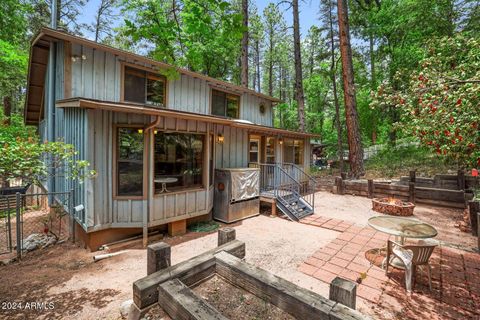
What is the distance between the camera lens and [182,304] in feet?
6.20

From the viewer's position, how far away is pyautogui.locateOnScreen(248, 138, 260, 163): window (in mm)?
9391

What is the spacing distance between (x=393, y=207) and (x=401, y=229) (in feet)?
13.9

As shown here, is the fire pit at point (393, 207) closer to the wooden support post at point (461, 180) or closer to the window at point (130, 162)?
the wooden support post at point (461, 180)

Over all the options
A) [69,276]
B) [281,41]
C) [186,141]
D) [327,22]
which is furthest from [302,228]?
[281,41]

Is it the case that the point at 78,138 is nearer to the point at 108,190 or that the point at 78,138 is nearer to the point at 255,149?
the point at 108,190

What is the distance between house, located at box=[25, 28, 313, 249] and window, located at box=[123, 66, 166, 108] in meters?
0.03

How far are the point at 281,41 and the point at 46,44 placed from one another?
22945mm

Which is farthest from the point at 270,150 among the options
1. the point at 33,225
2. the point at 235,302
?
the point at 33,225

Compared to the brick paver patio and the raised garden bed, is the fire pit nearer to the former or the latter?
A: the brick paver patio

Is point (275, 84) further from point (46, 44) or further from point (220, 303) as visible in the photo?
point (220, 303)

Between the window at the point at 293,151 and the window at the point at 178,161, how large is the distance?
5.46 meters

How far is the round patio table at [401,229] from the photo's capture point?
3.88 metres

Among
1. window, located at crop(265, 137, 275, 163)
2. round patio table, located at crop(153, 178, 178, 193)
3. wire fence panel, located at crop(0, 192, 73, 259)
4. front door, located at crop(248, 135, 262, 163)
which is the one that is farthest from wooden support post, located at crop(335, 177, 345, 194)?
wire fence panel, located at crop(0, 192, 73, 259)

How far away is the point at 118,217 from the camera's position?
5316mm
